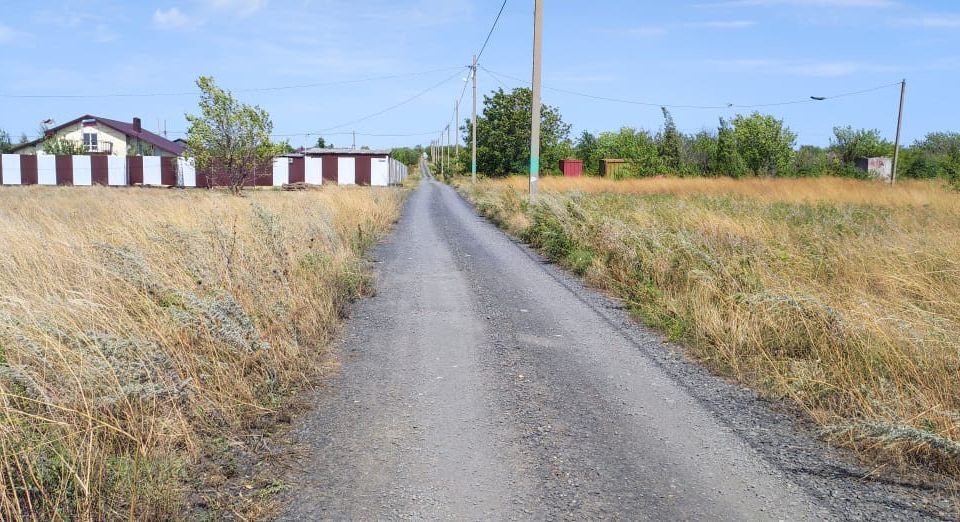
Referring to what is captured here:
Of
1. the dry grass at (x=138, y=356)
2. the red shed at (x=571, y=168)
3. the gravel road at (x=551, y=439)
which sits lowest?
the gravel road at (x=551, y=439)

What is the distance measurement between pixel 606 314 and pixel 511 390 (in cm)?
315

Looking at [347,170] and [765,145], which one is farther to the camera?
[347,170]

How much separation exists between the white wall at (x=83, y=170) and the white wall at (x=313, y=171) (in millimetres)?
15407

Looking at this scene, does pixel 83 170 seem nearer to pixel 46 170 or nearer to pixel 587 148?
pixel 46 170

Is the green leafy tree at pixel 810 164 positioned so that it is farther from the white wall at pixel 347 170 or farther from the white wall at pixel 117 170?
the white wall at pixel 117 170

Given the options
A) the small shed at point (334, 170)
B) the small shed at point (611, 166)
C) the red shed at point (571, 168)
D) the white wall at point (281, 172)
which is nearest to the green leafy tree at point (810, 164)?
the small shed at point (611, 166)

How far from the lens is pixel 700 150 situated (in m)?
53.5

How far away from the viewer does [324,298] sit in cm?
724

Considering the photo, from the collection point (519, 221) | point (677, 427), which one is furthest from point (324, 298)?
point (519, 221)

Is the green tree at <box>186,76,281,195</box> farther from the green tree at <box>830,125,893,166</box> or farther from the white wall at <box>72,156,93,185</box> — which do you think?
the green tree at <box>830,125,893,166</box>

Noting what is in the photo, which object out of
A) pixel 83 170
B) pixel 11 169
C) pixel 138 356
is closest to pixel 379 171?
pixel 83 170

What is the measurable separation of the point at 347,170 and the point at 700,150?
29370 mm

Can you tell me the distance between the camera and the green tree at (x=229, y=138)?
96.9 ft

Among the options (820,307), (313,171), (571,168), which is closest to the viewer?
(820,307)
